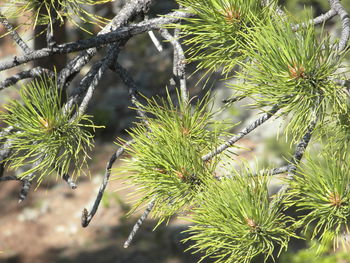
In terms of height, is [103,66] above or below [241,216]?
above

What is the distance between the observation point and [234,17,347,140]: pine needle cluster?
1.50m

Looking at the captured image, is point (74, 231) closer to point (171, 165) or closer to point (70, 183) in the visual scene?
point (70, 183)

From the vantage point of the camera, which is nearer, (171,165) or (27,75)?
(171,165)

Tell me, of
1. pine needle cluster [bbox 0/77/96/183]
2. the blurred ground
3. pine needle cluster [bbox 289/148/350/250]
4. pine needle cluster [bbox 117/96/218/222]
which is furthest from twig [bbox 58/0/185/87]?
the blurred ground

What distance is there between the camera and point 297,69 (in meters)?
1.52

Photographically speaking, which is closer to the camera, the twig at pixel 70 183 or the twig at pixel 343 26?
the twig at pixel 343 26

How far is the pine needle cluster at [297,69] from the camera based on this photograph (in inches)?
59.2

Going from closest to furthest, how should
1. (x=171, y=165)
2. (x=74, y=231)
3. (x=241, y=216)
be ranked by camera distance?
(x=241, y=216) < (x=171, y=165) < (x=74, y=231)

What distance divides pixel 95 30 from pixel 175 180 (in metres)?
8.52

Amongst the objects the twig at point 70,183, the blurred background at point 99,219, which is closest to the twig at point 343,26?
the twig at point 70,183

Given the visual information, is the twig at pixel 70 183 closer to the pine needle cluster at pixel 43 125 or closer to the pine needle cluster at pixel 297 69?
the pine needle cluster at pixel 43 125

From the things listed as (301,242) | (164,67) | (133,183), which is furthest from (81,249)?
(133,183)

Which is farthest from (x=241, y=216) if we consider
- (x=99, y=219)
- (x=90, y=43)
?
(x=99, y=219)

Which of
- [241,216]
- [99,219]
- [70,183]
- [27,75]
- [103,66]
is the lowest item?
[99,219]
